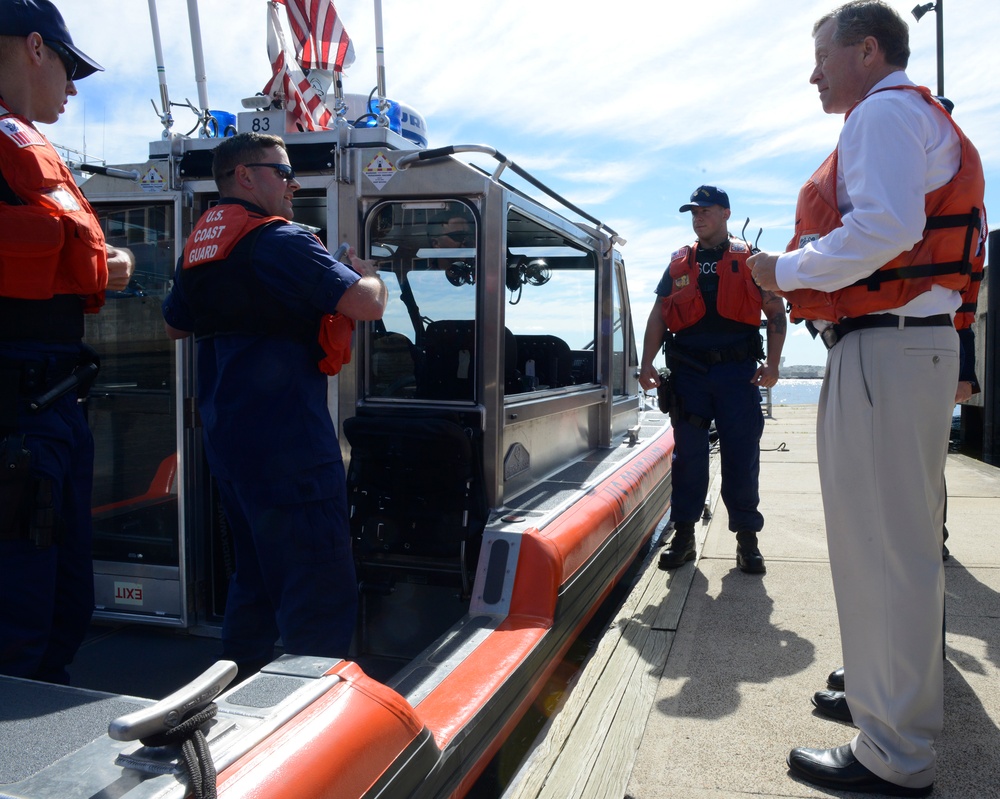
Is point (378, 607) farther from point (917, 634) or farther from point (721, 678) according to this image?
point (917, 634)

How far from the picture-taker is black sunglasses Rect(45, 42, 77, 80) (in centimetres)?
204

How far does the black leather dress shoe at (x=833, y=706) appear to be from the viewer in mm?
2318

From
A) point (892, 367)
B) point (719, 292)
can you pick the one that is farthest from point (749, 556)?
point (892, 367)

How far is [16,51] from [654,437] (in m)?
4.14

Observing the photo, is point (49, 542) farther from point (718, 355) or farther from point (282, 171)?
point (718, 355)

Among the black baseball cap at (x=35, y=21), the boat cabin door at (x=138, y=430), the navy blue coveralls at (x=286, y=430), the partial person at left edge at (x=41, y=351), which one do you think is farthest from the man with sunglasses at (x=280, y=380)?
the boat cabin door at (x=138, y=430)

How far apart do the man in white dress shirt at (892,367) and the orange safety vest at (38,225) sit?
1.71 metres

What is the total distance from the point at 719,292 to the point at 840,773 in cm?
238

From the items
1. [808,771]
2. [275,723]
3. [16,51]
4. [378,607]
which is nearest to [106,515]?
[378,607]

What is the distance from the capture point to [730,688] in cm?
258

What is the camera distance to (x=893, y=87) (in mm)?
1867

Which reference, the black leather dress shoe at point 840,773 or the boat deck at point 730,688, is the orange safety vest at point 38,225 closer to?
the boat deck at point 730,688

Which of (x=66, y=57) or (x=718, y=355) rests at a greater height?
(x=66, y=57)

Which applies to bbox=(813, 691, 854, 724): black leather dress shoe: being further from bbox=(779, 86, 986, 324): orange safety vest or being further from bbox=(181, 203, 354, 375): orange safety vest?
bbox=(181, 203, 354, 375): orange safety vest
